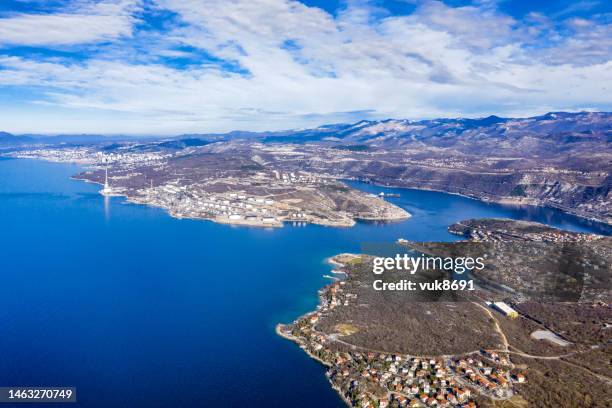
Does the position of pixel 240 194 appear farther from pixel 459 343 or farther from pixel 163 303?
pixel 459 343

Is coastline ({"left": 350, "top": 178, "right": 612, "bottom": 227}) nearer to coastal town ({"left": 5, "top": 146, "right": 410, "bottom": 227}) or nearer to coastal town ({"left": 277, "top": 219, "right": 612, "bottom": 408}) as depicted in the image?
Result: coastal town ({"left": 5, "top": 146, "right": 410, "bottom": 227})

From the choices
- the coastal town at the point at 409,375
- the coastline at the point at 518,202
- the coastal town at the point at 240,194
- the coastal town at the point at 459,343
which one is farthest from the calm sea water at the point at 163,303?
the coastline at the point at 518,202

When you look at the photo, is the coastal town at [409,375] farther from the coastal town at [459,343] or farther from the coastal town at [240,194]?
the coastal town at [240,194]

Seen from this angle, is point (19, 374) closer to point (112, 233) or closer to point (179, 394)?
point (179, 394)

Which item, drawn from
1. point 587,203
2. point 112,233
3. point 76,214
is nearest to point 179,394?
point 112,233

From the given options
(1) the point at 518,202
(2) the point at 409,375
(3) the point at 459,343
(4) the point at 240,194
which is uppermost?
(4) the point at 240,194

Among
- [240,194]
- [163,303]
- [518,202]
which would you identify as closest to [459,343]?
[163,303]

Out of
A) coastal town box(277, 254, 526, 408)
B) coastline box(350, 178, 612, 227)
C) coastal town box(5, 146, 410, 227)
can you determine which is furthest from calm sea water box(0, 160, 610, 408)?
coastline box(350, 178, 612, 227)

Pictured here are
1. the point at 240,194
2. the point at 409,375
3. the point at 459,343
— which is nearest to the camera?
the point at 409,375
